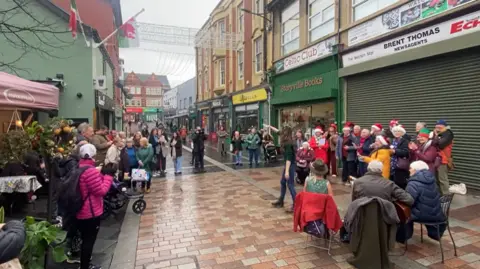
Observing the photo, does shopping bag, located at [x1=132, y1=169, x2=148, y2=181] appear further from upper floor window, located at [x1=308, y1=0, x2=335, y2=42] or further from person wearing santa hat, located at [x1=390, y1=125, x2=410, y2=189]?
upper floor window, located at [x1=308, y1=0, x2=335, y2=42]

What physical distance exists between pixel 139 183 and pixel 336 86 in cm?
784

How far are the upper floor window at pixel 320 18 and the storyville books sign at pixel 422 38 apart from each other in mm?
2156

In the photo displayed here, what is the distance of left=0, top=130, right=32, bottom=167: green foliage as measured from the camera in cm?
485

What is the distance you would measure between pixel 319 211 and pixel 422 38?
635cm

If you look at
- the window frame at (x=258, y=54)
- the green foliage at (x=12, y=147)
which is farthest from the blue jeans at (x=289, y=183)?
the window frame at (x=258, y=54)

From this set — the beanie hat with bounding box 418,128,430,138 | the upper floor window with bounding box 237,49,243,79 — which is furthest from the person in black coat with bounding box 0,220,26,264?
the upper floor window with bounding box 237,49,243,79

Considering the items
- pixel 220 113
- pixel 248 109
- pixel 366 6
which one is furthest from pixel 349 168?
pixel 220 113

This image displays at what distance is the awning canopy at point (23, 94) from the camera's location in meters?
4.28

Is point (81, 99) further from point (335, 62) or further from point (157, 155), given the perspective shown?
point (335, 62)

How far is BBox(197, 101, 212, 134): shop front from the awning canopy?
20.8 meters

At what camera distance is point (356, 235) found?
354 cm

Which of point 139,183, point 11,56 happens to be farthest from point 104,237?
point 11,56

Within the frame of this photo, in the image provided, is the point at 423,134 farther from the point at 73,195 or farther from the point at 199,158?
the point at 199,158

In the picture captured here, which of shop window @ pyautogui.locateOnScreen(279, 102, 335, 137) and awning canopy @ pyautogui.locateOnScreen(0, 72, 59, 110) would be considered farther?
shop window @ pyautogui.locateOnScreen(279, 102, 335, 137)
